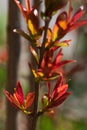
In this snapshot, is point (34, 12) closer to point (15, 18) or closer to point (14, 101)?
point (14, 101)

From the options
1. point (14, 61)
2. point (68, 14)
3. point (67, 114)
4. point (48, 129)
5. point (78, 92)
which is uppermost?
point (68, 14)

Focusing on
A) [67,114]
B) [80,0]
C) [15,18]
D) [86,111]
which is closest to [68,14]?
[15,18]

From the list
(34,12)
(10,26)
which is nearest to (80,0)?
(10,26)

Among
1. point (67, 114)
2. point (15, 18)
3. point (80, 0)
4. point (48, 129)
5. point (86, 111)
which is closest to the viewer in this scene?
point (15, 18)

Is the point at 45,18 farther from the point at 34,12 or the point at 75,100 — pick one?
the point at 75,100

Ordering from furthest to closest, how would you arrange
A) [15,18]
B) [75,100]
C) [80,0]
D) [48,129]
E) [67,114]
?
[75,100]
[67,114]
[48,129]
[80,0]
[15,18]

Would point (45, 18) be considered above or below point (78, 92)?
above

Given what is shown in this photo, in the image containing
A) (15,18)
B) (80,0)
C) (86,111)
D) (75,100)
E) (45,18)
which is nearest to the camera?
(45,18)

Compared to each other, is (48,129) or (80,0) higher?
(80,0)

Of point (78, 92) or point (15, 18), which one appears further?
point (78, 92)
